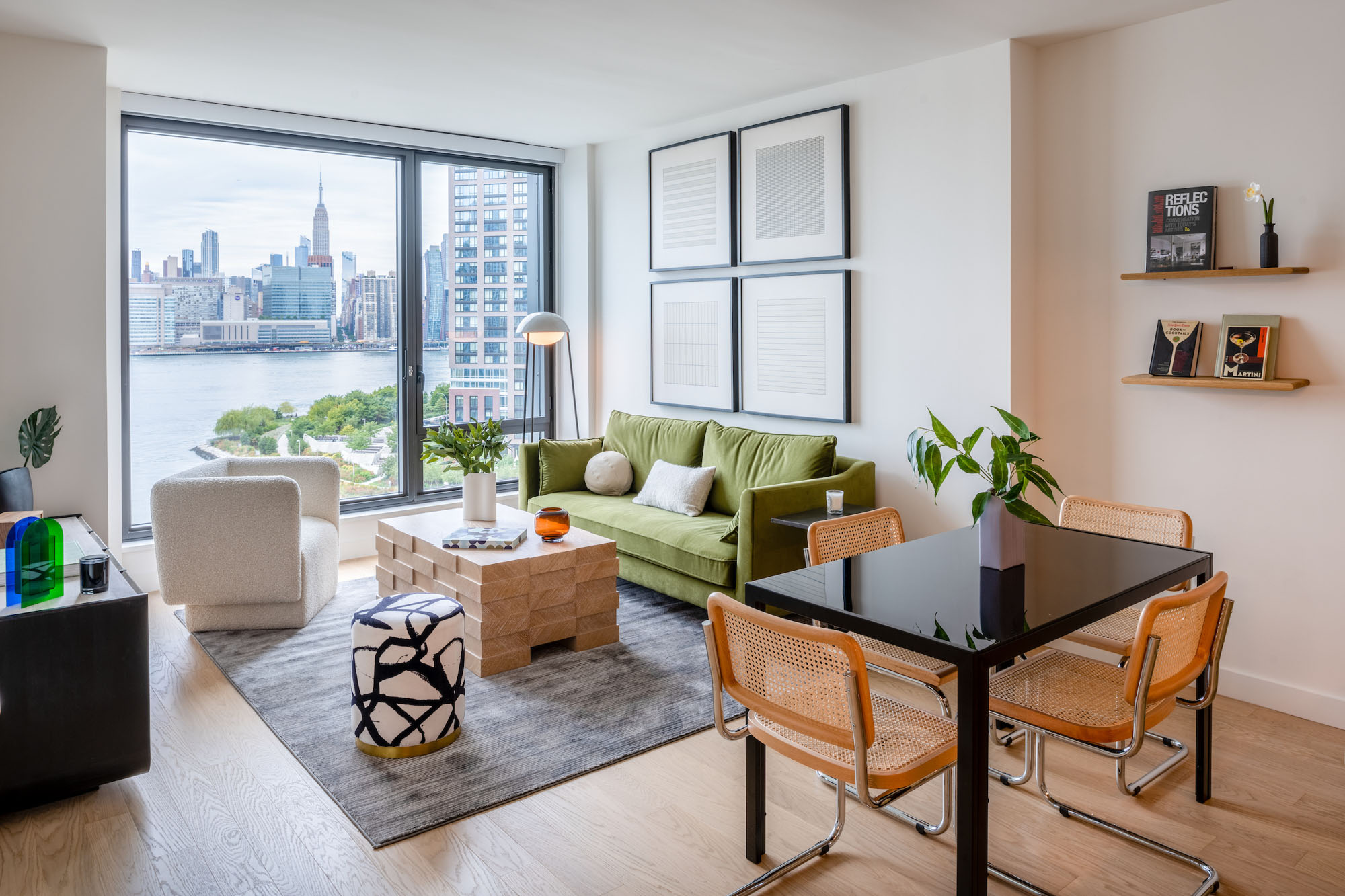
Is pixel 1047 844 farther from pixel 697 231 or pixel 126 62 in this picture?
pixel 126 62

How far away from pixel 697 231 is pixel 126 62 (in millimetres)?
2997

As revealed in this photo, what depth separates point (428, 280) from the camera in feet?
20.2

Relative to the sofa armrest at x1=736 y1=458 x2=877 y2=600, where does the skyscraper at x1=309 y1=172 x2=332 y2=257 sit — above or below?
above

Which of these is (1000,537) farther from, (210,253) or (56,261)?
(210,253)

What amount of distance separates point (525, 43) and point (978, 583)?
3029mm

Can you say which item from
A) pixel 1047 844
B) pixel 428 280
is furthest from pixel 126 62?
pixel 1047 844

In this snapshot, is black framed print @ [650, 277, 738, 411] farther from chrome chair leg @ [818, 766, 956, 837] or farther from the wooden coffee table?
chrome chair leg @ [818, 766, 956, 837]

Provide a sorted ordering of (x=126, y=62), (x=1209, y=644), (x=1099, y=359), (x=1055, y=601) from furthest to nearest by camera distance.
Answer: (x=126, y=62)
(x=1099, y=359)
(x=1209, y=644)
(x=1055, y=601)

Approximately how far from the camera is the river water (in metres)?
5.17

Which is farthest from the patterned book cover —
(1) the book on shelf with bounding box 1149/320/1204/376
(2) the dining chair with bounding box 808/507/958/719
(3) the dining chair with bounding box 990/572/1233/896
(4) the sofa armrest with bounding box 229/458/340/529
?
(1) the book on shelf with bounding box 1149/320/1204/376

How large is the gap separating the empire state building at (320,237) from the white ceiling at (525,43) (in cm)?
59

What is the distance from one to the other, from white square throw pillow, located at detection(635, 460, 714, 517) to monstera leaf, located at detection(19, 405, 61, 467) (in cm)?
279

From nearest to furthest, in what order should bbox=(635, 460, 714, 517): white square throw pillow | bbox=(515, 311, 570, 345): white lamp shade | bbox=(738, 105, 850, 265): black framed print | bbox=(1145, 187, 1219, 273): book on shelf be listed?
bbox=(1145, 187, 1219, 273): book on shelf
bbox=(738, 105, 850, 265): black framed print
bbox=(635, 460, 714, 517): white square throw pillow
bbox=(515, 311, 570, 345): white lamp shade

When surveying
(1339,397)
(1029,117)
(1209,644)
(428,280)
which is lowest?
(1209,644)
